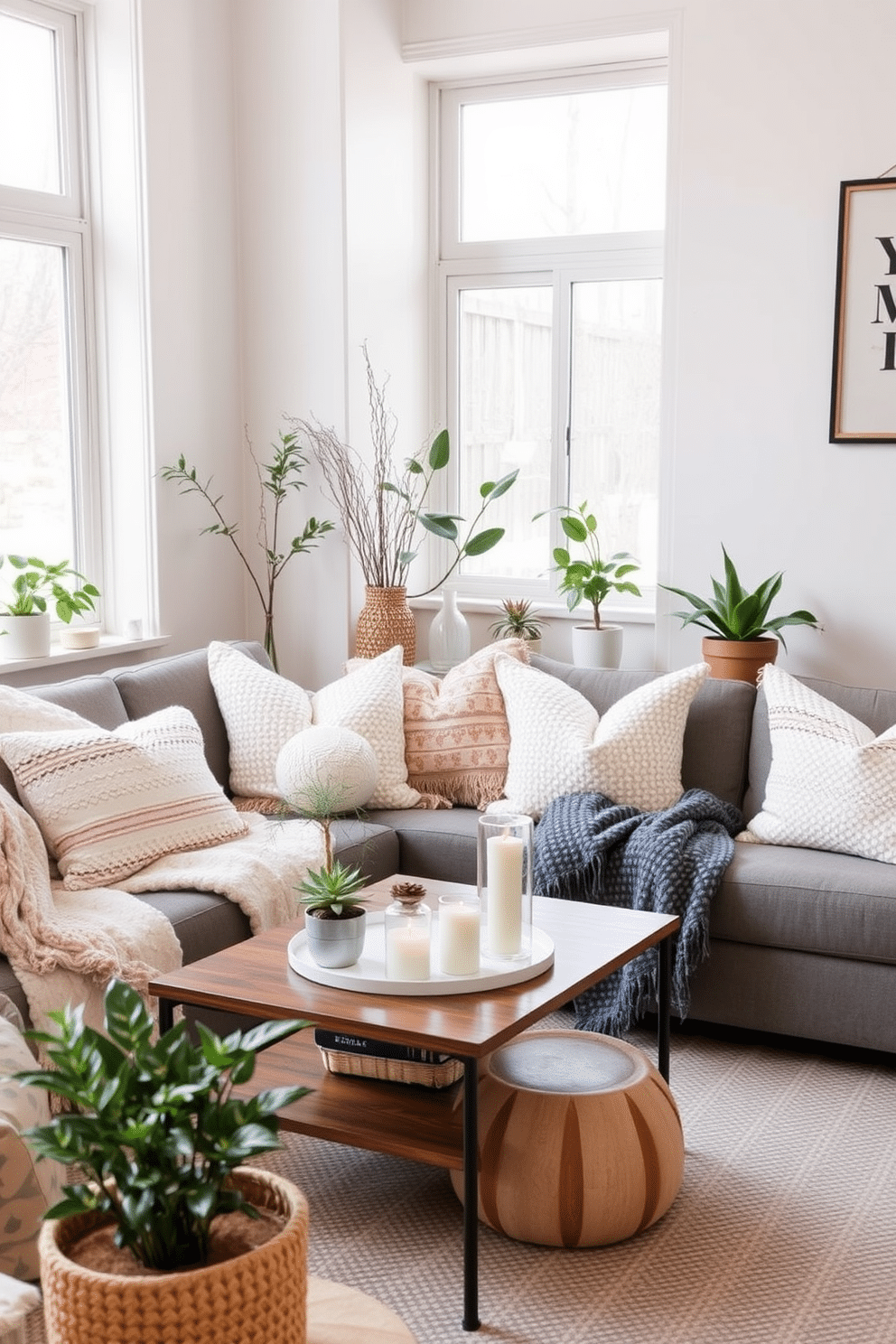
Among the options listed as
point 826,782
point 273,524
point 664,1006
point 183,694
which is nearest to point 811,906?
point 826,782

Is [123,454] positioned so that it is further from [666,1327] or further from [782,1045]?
[666,1327]

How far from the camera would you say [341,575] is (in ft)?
15.8

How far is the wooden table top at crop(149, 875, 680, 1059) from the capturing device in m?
2.27

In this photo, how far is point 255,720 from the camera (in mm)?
3834

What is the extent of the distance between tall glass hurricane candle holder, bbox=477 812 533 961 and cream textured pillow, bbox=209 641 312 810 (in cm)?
131

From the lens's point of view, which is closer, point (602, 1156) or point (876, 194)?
point (602, 1156)

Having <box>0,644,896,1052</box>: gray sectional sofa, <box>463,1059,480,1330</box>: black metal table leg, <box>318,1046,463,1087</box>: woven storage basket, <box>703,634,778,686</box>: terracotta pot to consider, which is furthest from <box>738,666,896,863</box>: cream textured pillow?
<box>463,1059,480,1330</box>: black metal table leg

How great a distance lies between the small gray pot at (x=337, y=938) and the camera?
250cm

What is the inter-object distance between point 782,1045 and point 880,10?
286 centimetres

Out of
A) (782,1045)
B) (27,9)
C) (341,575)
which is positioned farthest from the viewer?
(341,575)

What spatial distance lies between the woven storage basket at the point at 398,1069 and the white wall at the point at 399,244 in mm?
2256

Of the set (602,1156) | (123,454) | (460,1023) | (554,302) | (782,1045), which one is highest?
(554,302)

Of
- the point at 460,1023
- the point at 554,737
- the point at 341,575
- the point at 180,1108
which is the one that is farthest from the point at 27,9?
the point at 180,1108

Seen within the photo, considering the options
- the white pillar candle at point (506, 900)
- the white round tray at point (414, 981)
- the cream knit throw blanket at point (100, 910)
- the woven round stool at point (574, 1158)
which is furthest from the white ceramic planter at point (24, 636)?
the woven round stool at point (574, 1158)
